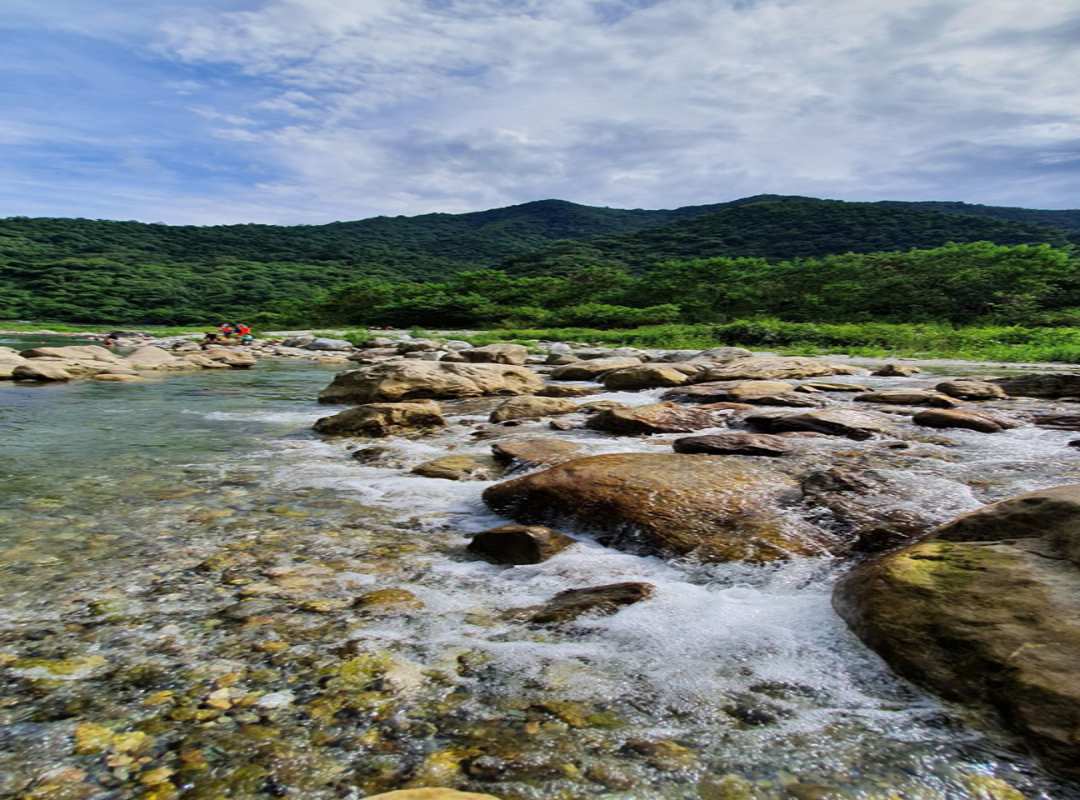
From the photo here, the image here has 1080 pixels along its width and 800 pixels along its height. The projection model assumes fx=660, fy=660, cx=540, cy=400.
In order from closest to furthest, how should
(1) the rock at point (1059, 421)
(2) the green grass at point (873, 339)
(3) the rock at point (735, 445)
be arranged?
(3) the rock at point (735, 445) < (1) the rock at point (1059, 421) < (2) the green grass at point (873, 339)

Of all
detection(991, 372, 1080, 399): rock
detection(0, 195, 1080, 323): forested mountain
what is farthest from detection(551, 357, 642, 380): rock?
detection(0, 195, 1080, 323): forested mountain

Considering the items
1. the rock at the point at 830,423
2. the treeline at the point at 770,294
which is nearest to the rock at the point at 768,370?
the rock at the point at 830,423

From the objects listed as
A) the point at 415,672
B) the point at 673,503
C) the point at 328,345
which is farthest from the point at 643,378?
the point at 328,345

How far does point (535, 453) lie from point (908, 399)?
6152mm

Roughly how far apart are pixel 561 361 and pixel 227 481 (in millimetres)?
13691

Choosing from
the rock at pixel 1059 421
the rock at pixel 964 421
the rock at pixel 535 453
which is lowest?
the rock at pixel 535 453

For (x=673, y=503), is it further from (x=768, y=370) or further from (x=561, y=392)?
(x=768, y=370)

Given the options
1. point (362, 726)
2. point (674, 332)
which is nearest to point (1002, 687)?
point (362, 726)

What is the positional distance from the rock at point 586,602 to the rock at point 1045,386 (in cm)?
982

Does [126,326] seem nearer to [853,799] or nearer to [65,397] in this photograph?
[65,397]

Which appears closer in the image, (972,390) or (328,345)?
(972,390)

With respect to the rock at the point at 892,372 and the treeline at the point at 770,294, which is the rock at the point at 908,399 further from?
the treeline at the point at 770,294

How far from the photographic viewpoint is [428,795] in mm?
1726

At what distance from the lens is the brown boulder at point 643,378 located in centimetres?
1256
